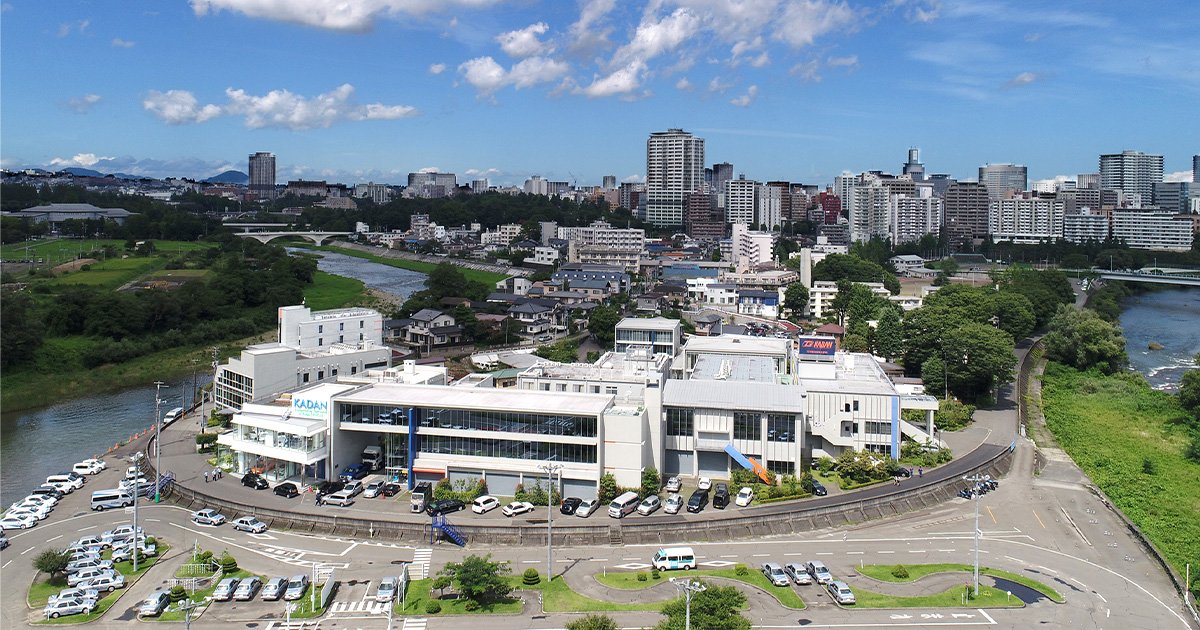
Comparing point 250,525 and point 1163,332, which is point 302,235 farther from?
point 250,525

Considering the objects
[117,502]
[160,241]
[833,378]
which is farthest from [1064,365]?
[160,241]

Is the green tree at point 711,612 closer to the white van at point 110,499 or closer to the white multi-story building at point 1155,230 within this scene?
the white van at point 110,499

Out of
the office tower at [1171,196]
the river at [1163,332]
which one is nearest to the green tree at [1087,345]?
the river at [1163,332]

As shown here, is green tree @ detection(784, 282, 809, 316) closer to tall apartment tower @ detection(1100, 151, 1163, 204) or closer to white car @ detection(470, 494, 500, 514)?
white car @ detection(470, 494, 500, 514)

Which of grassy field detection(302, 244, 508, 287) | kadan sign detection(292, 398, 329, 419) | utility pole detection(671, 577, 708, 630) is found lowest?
utility pole detection(671, 577, 708, 630)

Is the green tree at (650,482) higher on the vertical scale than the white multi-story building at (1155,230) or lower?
lower

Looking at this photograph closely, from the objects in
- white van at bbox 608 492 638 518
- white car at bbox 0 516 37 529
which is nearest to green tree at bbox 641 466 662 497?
white van at bbox 608 492 638 518
